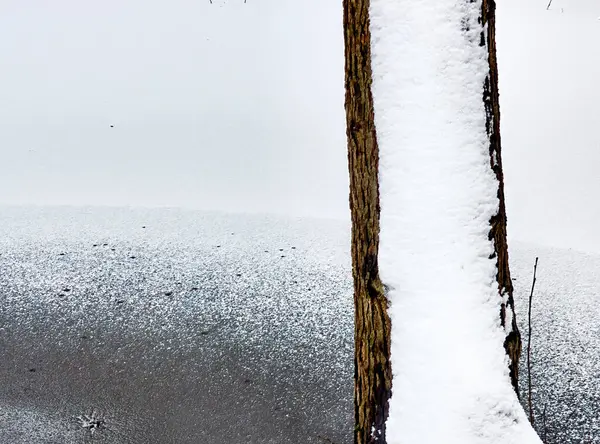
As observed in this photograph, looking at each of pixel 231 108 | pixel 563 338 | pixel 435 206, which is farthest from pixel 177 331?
pixel 231 108

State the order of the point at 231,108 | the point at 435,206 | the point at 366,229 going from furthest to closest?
the point at 231,108, the point at 366,229, the point at 435,206

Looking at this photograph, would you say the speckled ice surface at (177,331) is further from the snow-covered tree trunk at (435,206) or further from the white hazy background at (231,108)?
the snow-covered tree trunk at (435,206)

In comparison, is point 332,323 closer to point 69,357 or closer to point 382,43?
point 69,357

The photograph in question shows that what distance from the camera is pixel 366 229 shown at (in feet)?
6.15

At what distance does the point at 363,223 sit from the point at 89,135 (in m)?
5.31

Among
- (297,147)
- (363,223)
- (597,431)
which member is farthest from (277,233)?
(363,223)

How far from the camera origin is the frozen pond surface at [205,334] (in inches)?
121

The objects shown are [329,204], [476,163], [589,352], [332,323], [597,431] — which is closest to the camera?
[476,163]

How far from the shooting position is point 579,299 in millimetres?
3938

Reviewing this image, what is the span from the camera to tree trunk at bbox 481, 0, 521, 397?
5.87 feet

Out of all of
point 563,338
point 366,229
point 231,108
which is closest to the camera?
point 366,229

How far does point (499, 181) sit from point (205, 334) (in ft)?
7.13

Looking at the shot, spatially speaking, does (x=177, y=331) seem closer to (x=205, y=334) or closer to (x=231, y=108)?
(x=205, y=334)

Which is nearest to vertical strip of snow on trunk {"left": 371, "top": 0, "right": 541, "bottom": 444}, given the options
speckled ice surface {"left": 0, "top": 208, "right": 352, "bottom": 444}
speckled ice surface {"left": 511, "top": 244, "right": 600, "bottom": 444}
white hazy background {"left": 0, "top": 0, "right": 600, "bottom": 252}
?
speckled ice surface {"left": 0, "top": 208, "right": 352, "bottom": 444}
